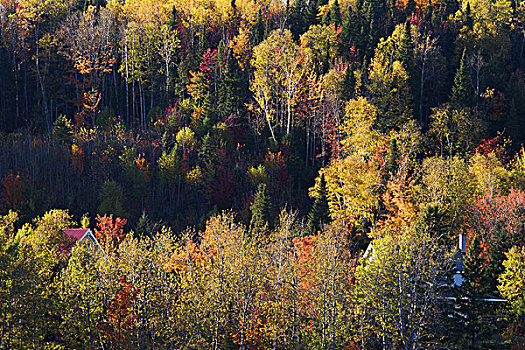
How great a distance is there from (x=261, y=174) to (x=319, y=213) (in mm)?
8170

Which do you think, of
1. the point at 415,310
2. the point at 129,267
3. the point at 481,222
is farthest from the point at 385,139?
the point at 129,267

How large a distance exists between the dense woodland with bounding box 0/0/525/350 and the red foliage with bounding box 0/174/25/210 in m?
0.24

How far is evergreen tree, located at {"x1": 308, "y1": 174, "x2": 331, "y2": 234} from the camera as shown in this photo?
4909 cm

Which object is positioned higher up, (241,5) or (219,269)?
(241,5)

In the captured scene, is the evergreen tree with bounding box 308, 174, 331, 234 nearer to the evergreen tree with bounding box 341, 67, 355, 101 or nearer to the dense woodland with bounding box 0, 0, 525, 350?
the dense woodland with bounding box 0, 0, 525, 350

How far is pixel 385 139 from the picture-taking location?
182 feet

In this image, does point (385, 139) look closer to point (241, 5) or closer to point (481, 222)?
point (481, 222)

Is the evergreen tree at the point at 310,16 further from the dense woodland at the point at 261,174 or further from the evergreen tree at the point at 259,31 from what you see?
the evergreen tree at the point at 259,31

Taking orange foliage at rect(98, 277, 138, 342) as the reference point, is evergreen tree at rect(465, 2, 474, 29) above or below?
above

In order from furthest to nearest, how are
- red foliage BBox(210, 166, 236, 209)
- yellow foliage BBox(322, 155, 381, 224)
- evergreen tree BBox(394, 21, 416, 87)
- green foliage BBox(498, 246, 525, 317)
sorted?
evergreen tree BBox(394, 21, 416, 87) < red foliage BBox(210, 166, 236, 209) < yellow foliage BBox(322, 155, 381, 224) < green foliage BBox(498, 246, 525, 317)

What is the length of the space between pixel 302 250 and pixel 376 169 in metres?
12.7

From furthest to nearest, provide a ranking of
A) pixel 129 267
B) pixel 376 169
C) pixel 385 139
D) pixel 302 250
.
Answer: pixel 385 139, pixel 376 169, pixel 302 250, pixel 129 267

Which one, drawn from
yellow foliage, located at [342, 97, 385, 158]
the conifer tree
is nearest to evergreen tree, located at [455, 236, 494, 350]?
yellow foliage, located at [342, 97, 385, 158]

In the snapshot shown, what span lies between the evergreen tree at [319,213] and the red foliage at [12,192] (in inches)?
940
